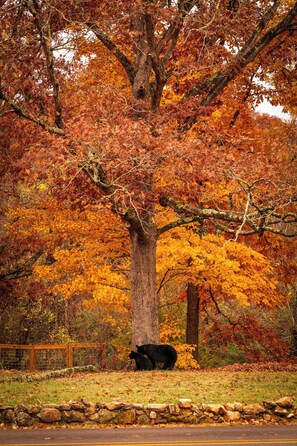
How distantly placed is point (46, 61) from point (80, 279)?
6784 millimetres

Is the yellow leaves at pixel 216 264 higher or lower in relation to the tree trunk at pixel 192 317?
higher

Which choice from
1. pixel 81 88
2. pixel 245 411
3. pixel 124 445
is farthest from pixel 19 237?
pixel 124 445

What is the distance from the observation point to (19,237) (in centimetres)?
2386

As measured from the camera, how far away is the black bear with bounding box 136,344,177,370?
18672 millimetres

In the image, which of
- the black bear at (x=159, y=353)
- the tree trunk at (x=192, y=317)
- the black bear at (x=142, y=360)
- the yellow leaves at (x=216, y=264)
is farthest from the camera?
the tree trunk at (x=192, y=317)

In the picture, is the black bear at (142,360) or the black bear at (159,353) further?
the black bear at (159,353)

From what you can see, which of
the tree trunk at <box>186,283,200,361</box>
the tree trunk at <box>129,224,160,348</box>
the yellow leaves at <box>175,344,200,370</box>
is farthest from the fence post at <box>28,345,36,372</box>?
the tree trunk at <box>186,283,200,361</box>

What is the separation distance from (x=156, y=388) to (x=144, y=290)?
556cm

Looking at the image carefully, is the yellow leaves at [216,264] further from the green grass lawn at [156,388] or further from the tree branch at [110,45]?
the tree branch at [110,45]

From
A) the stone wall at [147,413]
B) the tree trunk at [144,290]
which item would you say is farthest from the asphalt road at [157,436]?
the tree trunk at [144,290]

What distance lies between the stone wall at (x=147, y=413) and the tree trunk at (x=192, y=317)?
13.1 meters

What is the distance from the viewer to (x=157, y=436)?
10117 mm

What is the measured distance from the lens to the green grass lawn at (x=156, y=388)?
12.6 m

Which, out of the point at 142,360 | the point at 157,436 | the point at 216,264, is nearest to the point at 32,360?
the point at 142,360
